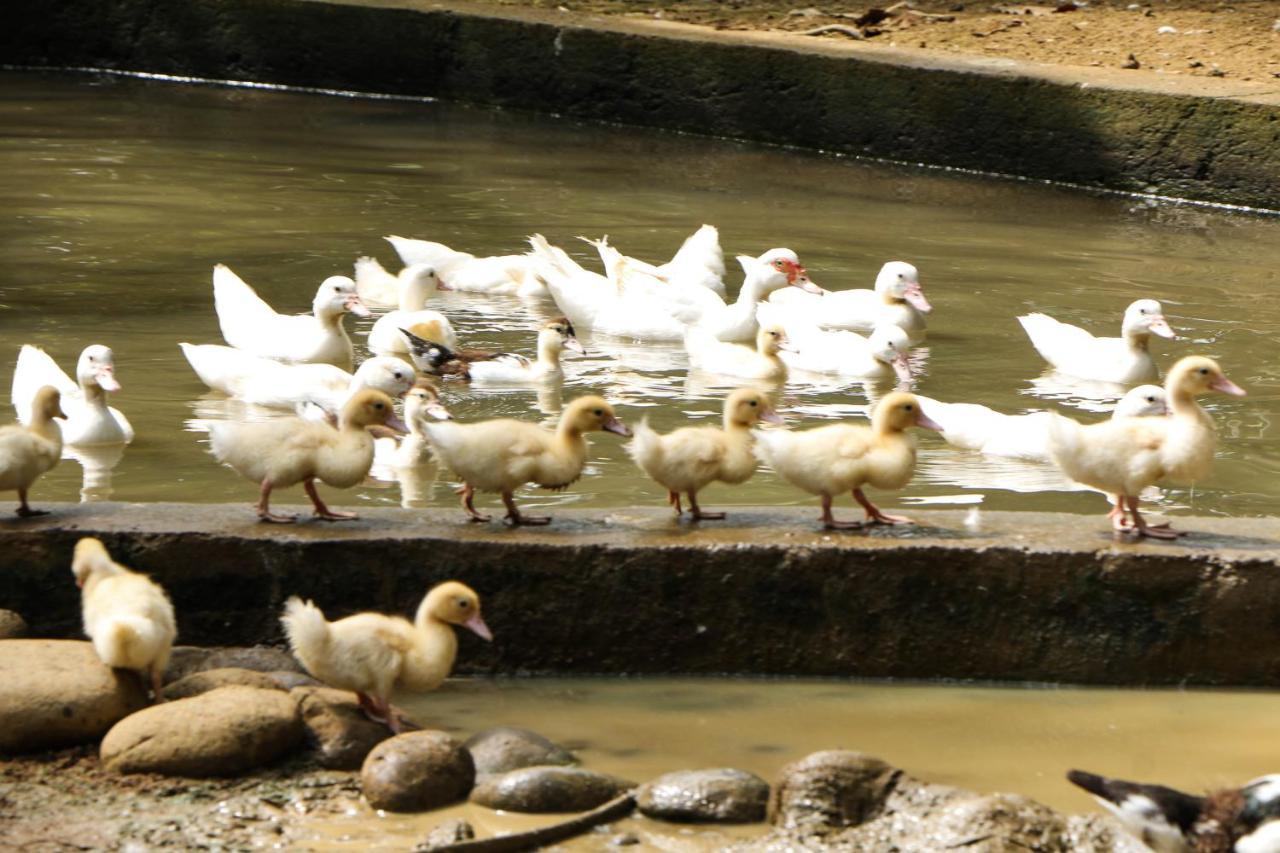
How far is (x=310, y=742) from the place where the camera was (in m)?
4.87

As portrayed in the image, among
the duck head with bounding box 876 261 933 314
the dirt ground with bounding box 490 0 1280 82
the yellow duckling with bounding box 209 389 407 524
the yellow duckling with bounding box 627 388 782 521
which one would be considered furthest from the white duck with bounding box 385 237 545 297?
the dirt ground with bounding box 490 0 1280 82

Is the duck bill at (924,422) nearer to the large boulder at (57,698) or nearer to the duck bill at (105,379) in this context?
the large boulder at (57,698)

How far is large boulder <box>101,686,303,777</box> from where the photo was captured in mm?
4648

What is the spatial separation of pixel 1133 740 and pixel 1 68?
1452 centimetres

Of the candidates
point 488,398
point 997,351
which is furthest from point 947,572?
point 997,351

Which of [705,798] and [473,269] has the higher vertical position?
[473,269]

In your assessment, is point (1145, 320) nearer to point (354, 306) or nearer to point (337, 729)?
point (354, 306)

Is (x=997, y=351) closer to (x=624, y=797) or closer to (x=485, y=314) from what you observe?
(x=485, y=314)

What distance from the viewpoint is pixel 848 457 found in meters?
5.64

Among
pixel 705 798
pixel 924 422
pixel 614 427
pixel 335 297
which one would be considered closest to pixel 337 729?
pixel 705 798

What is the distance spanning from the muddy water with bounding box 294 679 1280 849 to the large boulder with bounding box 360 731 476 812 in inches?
1.7

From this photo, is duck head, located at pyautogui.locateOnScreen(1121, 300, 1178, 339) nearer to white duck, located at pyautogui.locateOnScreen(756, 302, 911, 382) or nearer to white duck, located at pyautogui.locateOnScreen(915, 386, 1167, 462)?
white duck, located at pyautogui.locateOnScreen(756, 302, 911, 382)

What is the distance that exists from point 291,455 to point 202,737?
44.4 inches

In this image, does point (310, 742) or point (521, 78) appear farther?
point (521, 78)
